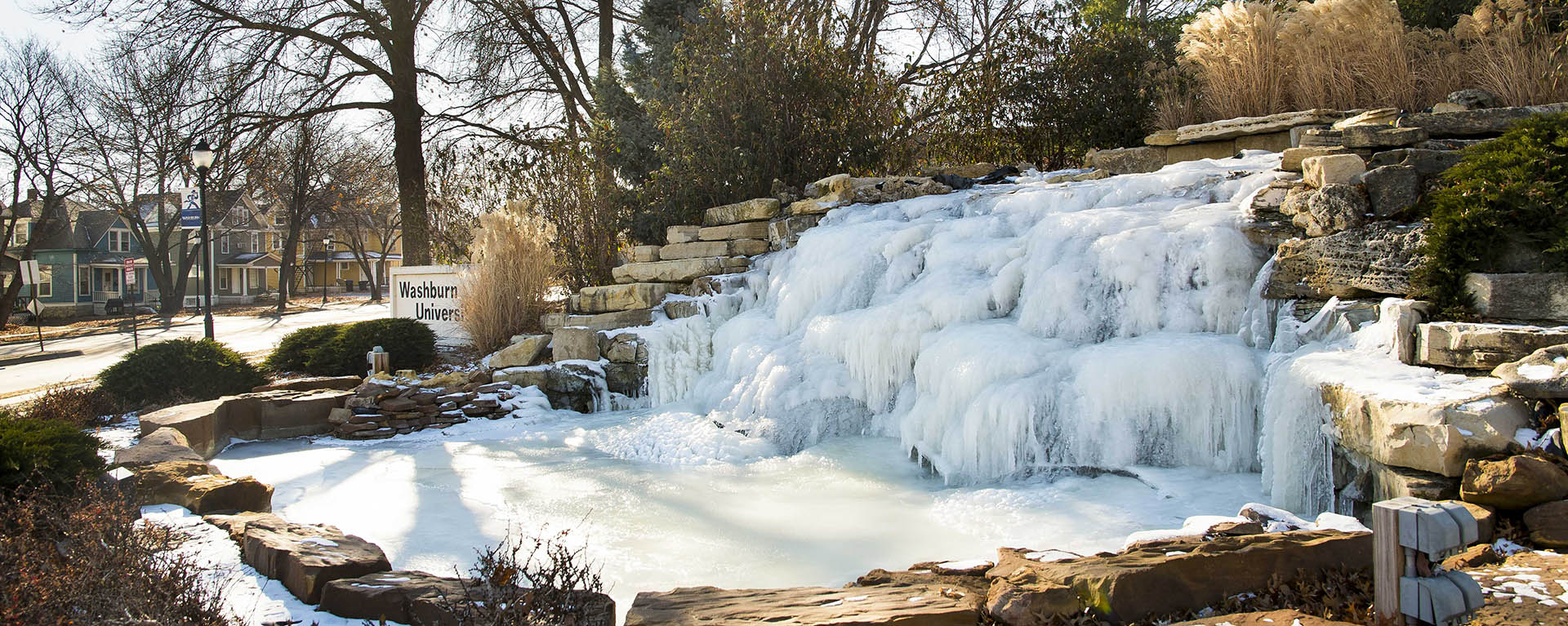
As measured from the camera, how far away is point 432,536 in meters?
4.44

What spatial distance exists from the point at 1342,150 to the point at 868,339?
10.2 ft

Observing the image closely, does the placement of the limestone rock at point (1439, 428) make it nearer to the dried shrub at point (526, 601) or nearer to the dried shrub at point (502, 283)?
the dried shrub at point (526, 601)

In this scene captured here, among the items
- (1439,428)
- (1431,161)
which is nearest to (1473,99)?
(1431,161)

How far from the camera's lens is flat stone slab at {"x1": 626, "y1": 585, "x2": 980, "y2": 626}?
2732mm

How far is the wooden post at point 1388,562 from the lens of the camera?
2.27 metres

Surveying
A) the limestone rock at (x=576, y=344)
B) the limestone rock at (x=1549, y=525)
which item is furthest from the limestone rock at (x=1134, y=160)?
the limestone rock at (x=1549, y=525)

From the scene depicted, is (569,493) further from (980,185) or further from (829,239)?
(980,185)

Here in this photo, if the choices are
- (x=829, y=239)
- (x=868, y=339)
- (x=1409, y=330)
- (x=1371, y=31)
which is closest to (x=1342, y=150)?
(x=1409, y=330)

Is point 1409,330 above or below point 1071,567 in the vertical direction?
above

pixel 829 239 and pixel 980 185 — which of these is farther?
pixel 980 185

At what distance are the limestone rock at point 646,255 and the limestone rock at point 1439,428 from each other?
23.2 ft

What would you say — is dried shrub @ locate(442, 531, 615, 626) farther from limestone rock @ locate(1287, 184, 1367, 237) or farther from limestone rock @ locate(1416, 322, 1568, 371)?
limestone rock @ locate(1287, 184, 1367, 237)

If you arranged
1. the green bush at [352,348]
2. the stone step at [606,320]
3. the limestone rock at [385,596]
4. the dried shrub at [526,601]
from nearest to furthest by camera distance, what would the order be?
the dried shrub at [526,601] → the limestone rock at [385,596] → the stone step at [606,320] → the green bush at [352,348]

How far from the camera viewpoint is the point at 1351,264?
15.3 feet
